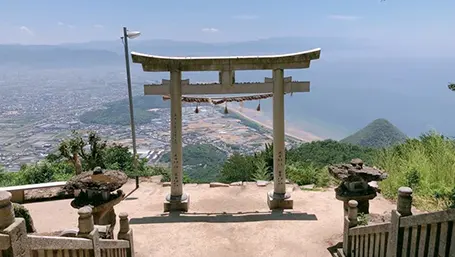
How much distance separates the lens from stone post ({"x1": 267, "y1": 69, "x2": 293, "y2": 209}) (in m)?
9.71

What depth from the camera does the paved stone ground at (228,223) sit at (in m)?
7.95

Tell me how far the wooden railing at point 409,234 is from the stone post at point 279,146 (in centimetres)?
398

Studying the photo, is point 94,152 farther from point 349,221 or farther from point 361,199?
point 349,221

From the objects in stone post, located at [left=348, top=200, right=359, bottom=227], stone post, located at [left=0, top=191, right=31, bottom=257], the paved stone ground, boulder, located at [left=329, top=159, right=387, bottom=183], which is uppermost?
stone post, located at [left=0, top=191, right=31, bottom=257]

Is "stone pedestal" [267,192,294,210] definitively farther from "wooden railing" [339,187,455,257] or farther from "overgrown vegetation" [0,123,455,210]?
"wooden railing" [339,187,455,257]

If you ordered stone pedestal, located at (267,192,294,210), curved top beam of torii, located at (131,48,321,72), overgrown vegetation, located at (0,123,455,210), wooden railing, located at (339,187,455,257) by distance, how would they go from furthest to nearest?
overgrown vegetation, located at (0,123,455,210) → stone pedestal, located at (267,192,294,210) → curved top beam of torii, located at (131,48,321,72) → wooden railing, located at (339,187,455,257)

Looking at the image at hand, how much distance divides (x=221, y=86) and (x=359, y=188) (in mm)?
4164

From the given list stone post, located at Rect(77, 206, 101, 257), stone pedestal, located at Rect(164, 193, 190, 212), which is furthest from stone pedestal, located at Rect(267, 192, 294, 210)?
stone post, located at Rect(77, 206, 101, 257)

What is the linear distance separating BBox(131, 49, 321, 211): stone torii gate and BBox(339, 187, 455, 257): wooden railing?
4.09 m

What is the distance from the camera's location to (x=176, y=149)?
995 cm

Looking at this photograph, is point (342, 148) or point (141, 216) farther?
point (342, 148)

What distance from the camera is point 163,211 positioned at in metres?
10.1

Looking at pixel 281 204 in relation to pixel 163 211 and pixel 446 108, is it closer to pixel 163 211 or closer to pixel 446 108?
pixel 163 211

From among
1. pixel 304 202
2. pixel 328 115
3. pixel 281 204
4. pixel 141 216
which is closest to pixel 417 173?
pixel 304 202
